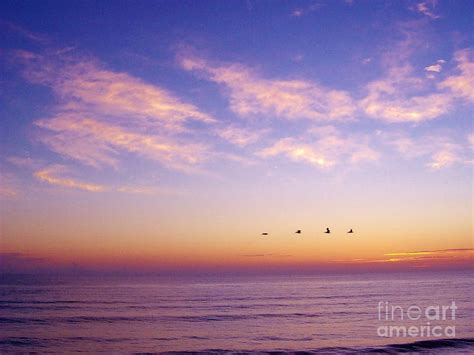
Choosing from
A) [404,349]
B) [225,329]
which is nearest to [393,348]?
[404,349]

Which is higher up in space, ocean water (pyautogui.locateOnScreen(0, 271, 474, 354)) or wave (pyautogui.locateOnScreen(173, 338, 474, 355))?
wave (pyautogui.locateOnScreen(173, 338, 474, 355))

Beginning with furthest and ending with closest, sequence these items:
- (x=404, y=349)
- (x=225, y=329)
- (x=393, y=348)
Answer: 1. (x=225, y=329)
2. (x=393, y=348)
3. (x=404, y=349)

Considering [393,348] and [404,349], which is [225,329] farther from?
[404,349]

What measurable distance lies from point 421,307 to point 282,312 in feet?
62.5

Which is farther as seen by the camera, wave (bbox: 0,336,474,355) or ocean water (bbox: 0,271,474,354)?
ocean water (bbox: 0,271,474,354)

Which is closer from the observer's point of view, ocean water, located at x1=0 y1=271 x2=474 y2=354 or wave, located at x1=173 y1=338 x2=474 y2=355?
wave, located at x1=173 y1=338 x2=474 y2=355

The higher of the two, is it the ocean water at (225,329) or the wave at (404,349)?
the wave at (404,349)

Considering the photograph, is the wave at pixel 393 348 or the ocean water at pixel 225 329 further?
the ocean water at pixel 225 329

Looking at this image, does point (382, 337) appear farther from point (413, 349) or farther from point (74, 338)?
point (74, 338)

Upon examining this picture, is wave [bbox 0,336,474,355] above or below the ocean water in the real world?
above

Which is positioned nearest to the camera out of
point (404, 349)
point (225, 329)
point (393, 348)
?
point (404, 349)

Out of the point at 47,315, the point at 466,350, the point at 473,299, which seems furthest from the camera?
the point at 473,299

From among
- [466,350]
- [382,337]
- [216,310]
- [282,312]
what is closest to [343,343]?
[382,337]

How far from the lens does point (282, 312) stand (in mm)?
48094
